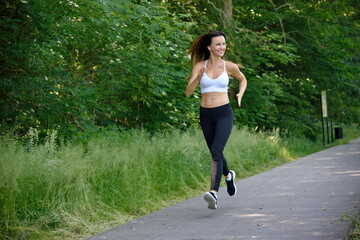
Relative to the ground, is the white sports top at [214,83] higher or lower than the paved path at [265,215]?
higher

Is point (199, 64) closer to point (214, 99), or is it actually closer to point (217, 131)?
point (214, 99)

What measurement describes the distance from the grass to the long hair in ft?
6.37

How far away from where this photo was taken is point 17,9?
9.75m

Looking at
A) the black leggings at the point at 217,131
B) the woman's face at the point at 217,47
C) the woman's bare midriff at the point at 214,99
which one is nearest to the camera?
the black leggings at the point at 217,131

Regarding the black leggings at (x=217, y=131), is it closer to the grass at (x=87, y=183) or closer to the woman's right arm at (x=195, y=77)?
the woman's right arm at (x=195, y=77)

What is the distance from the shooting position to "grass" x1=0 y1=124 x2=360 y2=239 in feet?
22.8

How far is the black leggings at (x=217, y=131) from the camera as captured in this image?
8188 mm

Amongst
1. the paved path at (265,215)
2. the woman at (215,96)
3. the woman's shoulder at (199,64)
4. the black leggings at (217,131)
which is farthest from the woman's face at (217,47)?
the paved path at (265,215)

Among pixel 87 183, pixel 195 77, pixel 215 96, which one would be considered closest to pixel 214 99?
pixel 215 96

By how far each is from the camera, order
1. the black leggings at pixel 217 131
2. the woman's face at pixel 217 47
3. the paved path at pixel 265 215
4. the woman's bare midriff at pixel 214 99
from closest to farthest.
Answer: the paved path at pixel 265 215
the black leggings at pixel 217 131
the woman's bare midriff at pixel 214 99
the woman's face at pixel 217 47

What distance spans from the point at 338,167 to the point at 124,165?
6432 mm

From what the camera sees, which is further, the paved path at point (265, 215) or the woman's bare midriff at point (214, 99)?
the woman's bare midriff at point (214, 99)

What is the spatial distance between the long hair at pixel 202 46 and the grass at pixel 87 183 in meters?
1.94

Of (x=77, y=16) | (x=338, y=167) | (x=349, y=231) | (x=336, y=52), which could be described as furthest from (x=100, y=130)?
(x=336, y=52)
